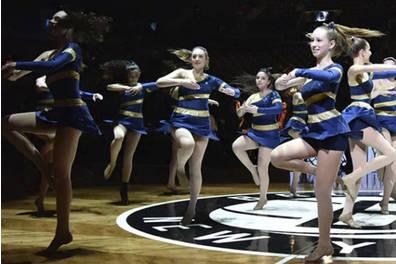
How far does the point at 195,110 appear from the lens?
17.3 feet

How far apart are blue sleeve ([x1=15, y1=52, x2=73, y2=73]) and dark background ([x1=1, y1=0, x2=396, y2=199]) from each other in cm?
9

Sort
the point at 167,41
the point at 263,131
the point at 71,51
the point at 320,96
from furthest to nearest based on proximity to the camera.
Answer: the point at 167,41 → the point at 263,131 → the point at 320,96 → the point at 71,51

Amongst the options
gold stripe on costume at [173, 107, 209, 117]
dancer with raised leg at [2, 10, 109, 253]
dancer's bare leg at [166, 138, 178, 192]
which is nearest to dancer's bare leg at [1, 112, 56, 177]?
dancer with raised leg at [2, 10, 109, 253]

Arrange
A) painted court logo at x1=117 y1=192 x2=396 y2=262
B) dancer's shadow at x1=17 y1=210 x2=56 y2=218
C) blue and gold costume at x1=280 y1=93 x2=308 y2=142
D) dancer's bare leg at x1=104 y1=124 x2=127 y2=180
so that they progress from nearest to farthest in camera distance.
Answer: painted court logo at x1=117 y1=192 x2=396 y2=262 → dancer's shadow at x1=17 y1=210 x2=56 y2=218 → blue and gold costume at x1=280 y1=93 x2=308 y2=142 → dancer's bare leg at x1=104 y1=124 x2=127 y2=180

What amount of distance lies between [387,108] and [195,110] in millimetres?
2039

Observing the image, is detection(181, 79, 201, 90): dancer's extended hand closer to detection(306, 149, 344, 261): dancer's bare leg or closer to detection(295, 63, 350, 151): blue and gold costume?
detection(295, 63, 350, 151): blue and gold costume

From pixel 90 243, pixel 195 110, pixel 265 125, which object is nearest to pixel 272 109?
pixel 265 125

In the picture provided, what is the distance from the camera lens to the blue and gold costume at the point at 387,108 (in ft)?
19.5

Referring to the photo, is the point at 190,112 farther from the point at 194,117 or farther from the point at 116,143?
the point at 116,143

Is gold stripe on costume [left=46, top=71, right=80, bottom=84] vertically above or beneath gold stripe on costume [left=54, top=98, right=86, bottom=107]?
above

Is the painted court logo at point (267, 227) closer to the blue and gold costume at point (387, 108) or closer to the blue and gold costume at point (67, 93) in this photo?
the blue and gold costume at point (387, 108)

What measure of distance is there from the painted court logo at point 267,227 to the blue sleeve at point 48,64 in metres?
1.64

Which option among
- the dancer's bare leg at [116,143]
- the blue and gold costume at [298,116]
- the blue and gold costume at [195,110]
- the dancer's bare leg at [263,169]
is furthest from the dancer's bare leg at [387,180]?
the dancer's bare leg at [116,143]

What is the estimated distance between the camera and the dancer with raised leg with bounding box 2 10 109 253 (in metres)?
3.85
